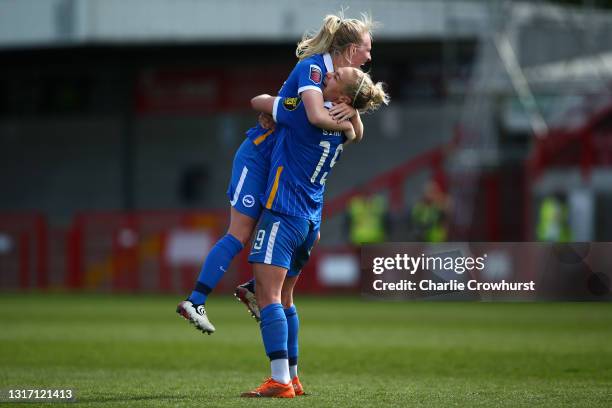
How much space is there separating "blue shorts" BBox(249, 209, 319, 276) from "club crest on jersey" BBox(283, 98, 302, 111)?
639mm

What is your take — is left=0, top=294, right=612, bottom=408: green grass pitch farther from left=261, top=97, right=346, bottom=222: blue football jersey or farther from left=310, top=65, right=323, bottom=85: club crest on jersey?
left=310, top=65, right=323, bottom=85: club crest on jersey

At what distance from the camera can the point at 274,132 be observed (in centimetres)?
770

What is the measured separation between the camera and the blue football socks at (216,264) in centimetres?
746

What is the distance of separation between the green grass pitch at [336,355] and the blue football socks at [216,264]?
2.16 ft

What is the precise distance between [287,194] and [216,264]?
0.62 meters

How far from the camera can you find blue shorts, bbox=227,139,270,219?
300 inches

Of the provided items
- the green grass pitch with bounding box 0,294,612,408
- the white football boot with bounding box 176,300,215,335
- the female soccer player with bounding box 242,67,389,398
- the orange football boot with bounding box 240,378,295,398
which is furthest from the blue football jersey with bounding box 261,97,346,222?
the green grass pitch with bounding box 0,294,612,408

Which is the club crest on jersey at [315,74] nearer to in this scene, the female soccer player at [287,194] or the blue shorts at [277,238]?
the female soccer player at [287,194]

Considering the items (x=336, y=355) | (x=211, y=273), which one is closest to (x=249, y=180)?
(x=211, y=273)

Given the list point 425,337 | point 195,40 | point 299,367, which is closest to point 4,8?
point 195,40

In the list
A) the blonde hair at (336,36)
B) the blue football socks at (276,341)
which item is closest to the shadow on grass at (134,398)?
the blue football socks at (276,341)

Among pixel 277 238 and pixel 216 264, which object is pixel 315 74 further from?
pixel 216 264
